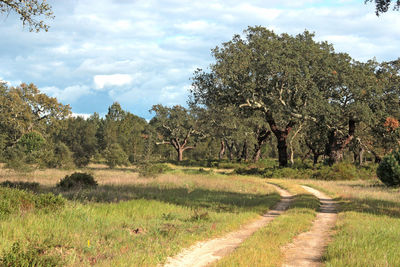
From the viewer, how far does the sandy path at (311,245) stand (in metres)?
8.22

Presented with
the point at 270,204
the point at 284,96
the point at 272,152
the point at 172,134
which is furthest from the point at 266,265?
the point at 272,152

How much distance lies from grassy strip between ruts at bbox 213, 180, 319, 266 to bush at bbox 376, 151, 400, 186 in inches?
567

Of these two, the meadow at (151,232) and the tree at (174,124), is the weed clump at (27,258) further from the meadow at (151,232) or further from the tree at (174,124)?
the tree at (174,124)

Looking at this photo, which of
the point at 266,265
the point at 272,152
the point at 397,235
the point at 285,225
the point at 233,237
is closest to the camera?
the point at 266,265

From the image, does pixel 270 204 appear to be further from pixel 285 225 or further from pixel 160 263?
pixel 160 263

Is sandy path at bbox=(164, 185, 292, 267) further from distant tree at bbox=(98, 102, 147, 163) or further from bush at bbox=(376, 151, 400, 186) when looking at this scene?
distant tree at bbox=(98, 102, 147, 163)

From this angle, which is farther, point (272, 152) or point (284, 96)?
point (272, 152)

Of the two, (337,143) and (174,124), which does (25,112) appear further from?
(337,143)

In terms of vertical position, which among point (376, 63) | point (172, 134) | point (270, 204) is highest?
point (376, 63)

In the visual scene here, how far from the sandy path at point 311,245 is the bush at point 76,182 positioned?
14174 mm

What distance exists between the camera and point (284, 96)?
39.9 m

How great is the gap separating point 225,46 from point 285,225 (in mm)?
30057

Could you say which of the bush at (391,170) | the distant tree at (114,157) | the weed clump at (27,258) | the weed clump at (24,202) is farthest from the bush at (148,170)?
the weed clump at (27,258)

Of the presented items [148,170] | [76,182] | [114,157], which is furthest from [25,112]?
[76,182]
